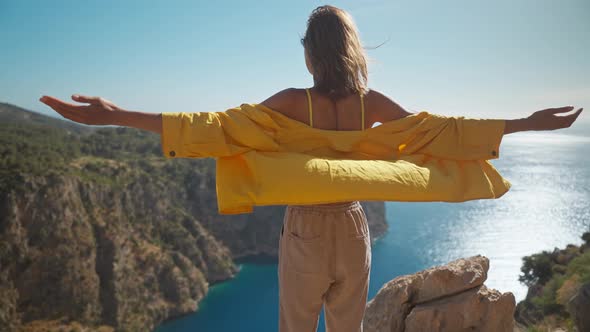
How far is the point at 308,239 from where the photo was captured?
1.72 meters

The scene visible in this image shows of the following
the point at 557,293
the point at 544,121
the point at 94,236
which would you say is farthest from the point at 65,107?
the point at 94,236

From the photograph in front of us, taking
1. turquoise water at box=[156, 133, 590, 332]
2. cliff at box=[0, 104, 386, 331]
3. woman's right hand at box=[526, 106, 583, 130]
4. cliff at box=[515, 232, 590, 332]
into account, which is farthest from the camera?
turquoise water at box=[156, 133, 590, 332]

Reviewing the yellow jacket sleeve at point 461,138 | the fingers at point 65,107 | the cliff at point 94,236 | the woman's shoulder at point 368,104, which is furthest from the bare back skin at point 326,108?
the cliff at point 94,236

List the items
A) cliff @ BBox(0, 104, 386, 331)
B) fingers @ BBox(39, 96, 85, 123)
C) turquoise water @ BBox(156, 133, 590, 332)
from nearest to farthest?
1. fingers @ BBox(39, 96, 85, 123)
2. cliff @ BBox(0, 104, 386, 331)
3. turquoise water @ BBox(156, 133, 590, 332)

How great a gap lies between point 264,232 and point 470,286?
4403cm

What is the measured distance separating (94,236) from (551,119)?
29888mm

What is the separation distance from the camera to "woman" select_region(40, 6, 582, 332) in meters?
1.67

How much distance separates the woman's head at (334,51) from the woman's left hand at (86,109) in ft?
2.75

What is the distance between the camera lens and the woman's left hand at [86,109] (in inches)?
63.8

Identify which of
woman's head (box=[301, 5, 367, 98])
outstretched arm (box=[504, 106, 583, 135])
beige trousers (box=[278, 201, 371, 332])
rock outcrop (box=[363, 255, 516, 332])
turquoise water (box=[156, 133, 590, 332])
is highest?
woman's head (box=[301, 5, 367, 98])

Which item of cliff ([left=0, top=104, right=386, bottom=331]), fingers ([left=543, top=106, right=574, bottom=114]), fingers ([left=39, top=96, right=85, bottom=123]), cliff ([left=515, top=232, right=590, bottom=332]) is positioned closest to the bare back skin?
fingers ([left=39, top=96, right=85, bottom=123])

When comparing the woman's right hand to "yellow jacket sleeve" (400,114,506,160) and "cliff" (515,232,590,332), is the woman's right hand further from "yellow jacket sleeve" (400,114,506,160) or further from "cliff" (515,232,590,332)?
"cliff" (515,232,590,332)

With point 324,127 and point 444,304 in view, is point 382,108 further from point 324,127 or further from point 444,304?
point 444,304

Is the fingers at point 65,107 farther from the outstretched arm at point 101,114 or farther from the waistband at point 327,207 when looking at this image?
the waistband at point 327,207
